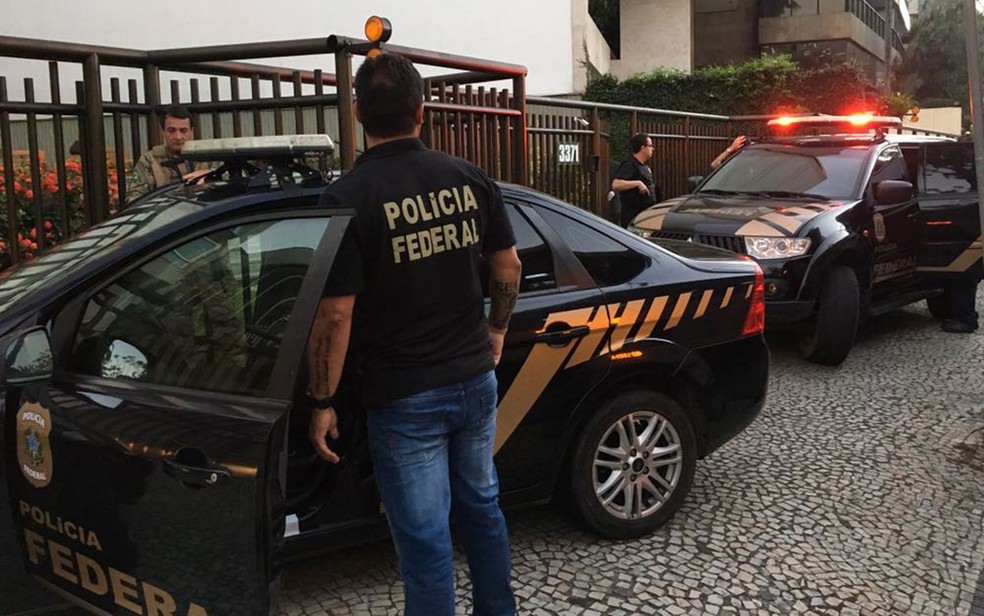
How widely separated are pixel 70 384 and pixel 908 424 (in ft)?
15.9

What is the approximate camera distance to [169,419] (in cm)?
224

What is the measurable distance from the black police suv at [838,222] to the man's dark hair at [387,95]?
4682 mm

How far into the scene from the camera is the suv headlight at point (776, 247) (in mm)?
6496

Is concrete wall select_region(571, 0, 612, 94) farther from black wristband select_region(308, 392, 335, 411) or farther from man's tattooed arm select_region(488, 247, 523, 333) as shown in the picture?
black wristband select_region(308, 392, 335, 411)

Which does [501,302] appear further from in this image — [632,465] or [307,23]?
[307,23]

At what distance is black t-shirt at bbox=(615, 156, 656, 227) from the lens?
840cm

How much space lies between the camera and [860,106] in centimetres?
2209

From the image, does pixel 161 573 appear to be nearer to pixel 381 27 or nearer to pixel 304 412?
pixel 304 412

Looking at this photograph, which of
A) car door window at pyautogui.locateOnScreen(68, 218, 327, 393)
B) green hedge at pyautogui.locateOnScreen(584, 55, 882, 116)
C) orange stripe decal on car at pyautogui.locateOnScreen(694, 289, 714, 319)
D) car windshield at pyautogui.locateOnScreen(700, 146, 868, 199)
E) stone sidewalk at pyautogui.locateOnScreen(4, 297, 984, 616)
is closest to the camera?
car door window at pyautogui.locateOnScreen(68, 218, 327, 393)

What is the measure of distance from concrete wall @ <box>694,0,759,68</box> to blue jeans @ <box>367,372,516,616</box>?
91.0 feet

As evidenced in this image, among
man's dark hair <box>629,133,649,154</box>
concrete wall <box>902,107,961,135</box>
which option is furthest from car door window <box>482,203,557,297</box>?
concrete wall <box>902,107,961,135</box>

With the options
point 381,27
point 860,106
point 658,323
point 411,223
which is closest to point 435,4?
point 860,106

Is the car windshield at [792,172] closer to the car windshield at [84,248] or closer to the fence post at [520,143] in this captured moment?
the fence post at [520,143]

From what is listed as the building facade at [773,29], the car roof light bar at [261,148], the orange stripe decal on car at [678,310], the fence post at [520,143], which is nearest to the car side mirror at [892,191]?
the fence post at [520,143]
